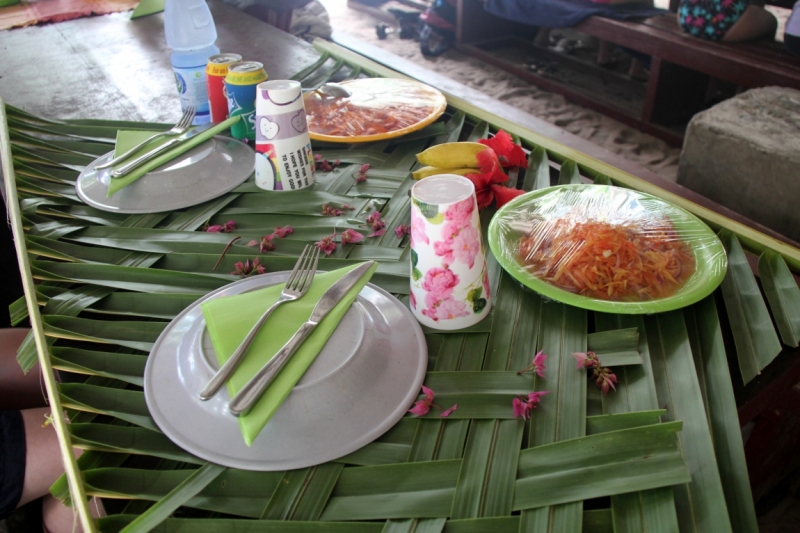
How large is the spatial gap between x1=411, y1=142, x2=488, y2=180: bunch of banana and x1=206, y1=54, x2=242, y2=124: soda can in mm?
502

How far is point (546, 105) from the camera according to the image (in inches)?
151

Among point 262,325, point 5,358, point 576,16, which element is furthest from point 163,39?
point 576,16

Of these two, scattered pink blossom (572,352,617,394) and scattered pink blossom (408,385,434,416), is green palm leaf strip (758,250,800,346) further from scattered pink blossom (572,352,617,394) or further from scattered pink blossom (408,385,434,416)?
scattered pink blossom (408,385,434,416)

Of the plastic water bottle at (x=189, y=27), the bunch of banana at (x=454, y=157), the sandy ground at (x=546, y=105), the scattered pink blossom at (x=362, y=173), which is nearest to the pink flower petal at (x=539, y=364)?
the bunch of banana at (x=454, y=157)

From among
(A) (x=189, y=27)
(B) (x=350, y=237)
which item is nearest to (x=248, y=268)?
(B) (x=350, y=237)

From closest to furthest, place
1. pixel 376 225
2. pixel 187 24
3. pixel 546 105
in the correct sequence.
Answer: pixel 376 225, pixel 187 24, pixel 546 105

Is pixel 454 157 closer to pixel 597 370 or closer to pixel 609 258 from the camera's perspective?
pixel 609 258

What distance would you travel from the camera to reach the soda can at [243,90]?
1.22 meters

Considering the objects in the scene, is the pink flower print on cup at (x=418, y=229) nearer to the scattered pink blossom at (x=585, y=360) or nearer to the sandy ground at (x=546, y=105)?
the scattered pink blossom at (x=585, y=360)

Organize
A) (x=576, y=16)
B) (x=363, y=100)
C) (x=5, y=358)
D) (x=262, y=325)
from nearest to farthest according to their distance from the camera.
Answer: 1. (x=262, y=325)
2. (x=5, y=358)
3. (x=363, y=100)
4. (x=576, y=16)

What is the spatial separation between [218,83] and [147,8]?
1514 mm

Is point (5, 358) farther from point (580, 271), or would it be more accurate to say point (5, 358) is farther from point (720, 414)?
point (720, 414)

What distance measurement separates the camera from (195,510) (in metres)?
0.59

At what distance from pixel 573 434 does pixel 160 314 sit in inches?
23.6
